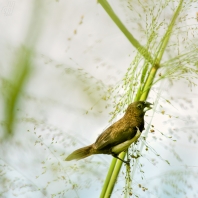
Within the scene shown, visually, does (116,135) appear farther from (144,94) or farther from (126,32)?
(126,32)

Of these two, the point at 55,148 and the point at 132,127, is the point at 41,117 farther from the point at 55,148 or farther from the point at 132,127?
the point at 132,127

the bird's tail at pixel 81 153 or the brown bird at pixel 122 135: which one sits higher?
the brown bird at pixel 122 135

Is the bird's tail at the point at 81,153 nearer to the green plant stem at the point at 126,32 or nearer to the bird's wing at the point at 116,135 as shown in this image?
the bird's wing at the point at 116,135

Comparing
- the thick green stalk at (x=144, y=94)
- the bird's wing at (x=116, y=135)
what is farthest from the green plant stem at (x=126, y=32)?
the bird's wing at (x=116, y=135)

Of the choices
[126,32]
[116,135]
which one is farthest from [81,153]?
[126,32]

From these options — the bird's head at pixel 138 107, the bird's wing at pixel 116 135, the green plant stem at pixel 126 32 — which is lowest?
the bird's wing at pixel 116 135

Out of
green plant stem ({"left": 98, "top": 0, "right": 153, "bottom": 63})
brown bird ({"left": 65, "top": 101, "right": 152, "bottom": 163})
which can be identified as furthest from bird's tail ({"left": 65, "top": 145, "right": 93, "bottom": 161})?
green plant stem ({"left": 98, "top": 0, "right": 153, "bottom": 63})

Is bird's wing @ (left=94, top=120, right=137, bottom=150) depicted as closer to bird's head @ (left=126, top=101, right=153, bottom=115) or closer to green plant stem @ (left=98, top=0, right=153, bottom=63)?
bird's head @ (left=126, top=101, right=153, bottom=115)

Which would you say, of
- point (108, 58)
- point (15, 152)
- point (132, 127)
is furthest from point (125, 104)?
point (15, 152)
